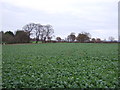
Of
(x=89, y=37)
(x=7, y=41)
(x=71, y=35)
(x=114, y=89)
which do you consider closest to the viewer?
(x=114, y=89)

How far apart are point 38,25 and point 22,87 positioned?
61130mm

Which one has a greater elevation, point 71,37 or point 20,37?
point 71,37

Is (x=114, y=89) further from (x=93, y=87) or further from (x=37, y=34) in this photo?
(x=37, y=34)

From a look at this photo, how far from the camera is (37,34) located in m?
62.3

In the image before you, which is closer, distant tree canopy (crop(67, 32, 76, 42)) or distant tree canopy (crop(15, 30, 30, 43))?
distant tree canopy (crop(15, 30, 30, 43))

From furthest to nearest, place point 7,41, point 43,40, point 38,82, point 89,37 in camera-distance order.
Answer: point 89,37, point 43,40, point 7,41, point 38,82

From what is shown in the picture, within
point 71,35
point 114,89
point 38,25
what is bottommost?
point 114,89

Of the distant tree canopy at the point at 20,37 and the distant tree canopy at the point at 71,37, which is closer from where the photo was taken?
the distant tree canopy at the point at 20,37

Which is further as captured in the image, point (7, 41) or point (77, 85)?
point (7, 41)

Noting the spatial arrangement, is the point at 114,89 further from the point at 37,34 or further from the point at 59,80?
the point at 37,34

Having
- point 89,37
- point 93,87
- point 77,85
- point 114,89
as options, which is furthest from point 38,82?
point 89,37

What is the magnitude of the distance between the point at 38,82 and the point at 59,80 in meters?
0.80

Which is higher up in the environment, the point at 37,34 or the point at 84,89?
the point at 37,34

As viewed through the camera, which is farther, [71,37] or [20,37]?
[71,37]
